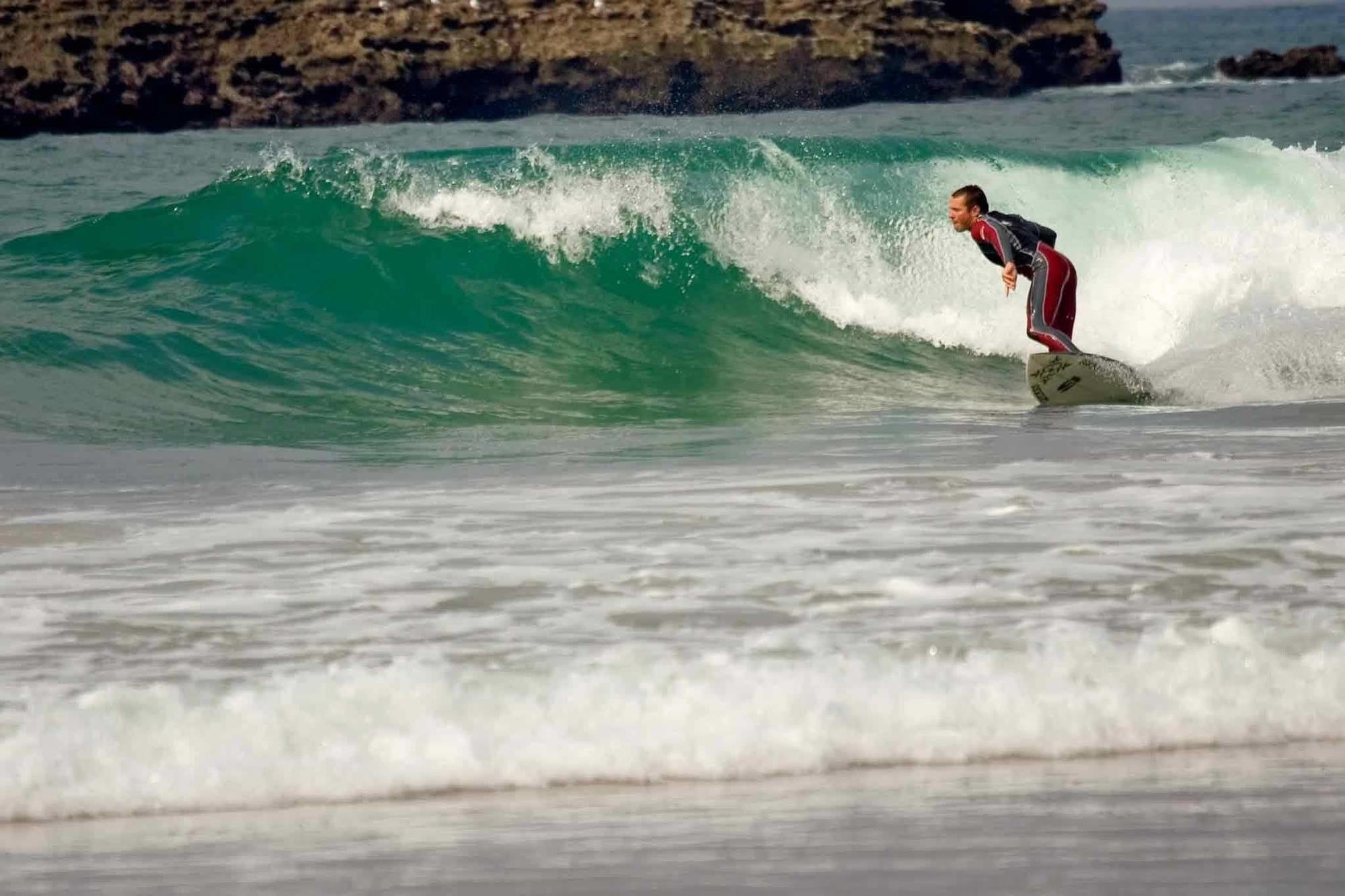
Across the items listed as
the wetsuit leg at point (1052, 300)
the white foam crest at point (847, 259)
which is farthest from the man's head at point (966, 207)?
the white foam crest at point (847, 259)

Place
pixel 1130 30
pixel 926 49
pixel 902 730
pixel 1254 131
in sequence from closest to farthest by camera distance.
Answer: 1. pixel 902 730
2. pixel 1254 131
3. pixel 926 49
4. pixel 1130 30

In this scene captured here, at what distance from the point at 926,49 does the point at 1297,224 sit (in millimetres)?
44523

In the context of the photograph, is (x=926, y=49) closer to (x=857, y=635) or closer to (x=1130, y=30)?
(x=857, y=635)

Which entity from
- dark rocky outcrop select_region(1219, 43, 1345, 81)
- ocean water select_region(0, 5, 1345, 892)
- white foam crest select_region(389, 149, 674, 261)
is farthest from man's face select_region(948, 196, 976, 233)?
dark rocky outcrop select_region(1219, 43, 1345, 81)

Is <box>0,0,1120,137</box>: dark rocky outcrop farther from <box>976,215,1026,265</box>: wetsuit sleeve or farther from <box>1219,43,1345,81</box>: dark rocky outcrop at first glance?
<box>976,215,1026,265</box>: wetsuit sleeve

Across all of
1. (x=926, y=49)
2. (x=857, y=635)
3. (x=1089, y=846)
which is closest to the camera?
(x=1089, y=846)

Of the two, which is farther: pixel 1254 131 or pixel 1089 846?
pixel 1254 131

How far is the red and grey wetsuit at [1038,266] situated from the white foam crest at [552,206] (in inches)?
202

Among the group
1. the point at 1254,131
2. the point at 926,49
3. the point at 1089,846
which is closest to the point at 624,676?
the point at 1089,846

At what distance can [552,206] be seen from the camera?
15180mm

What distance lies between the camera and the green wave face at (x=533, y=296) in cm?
1101

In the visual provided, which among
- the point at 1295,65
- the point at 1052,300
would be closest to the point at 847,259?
the point at 1052,300

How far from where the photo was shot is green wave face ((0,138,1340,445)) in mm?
11008

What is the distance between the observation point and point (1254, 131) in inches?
1305
